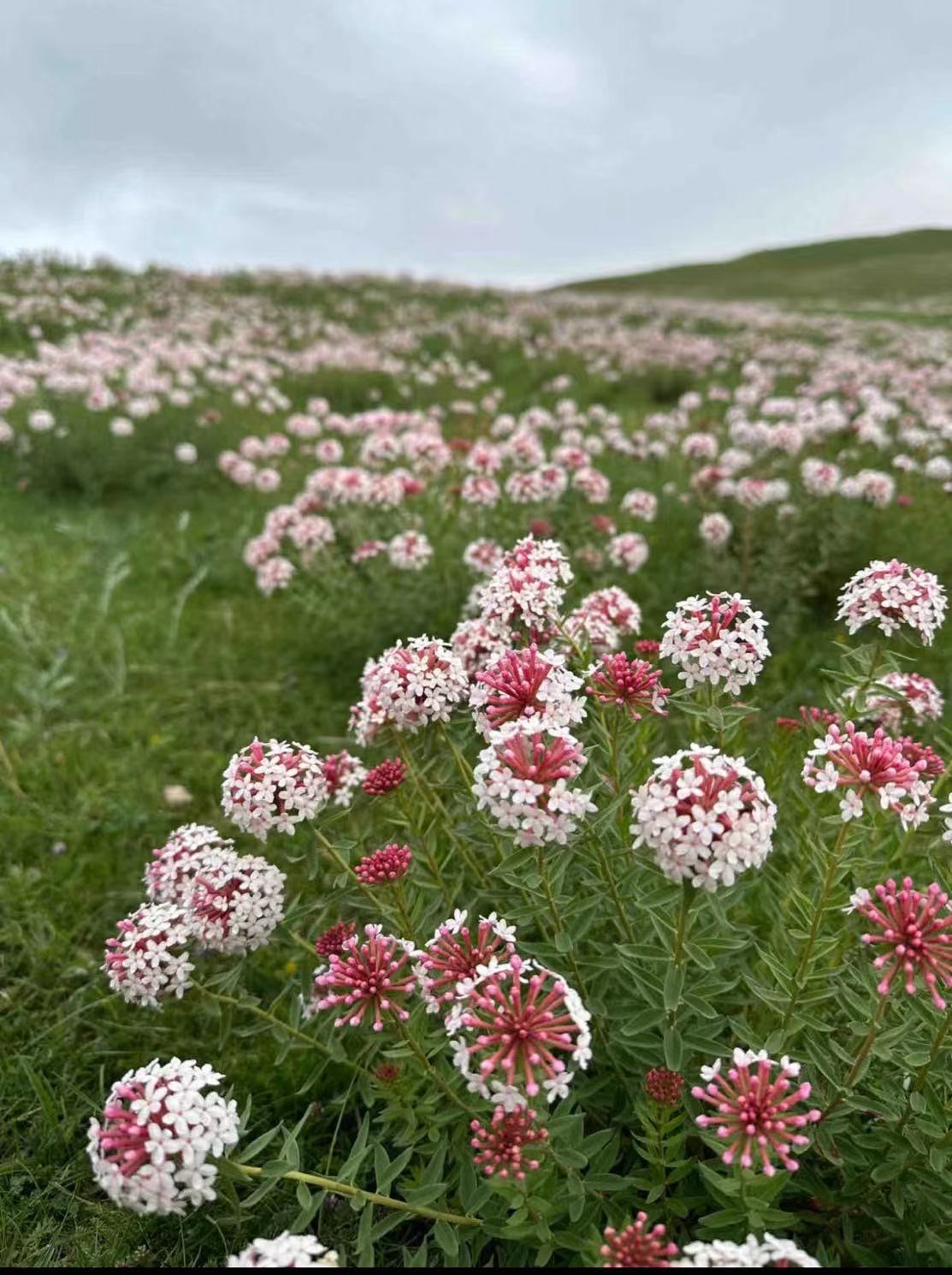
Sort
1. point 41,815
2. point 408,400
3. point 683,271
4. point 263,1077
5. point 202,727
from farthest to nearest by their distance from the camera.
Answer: point 683,271
point 408,400
point 202,727
point 41,815
point 263,1077

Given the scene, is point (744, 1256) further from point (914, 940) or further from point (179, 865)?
point (179, 865)

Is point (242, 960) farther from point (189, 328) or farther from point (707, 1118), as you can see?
point (189, 328)

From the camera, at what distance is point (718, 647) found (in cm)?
243

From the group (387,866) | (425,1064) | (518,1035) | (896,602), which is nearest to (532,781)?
(518,1035)

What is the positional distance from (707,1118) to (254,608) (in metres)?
6.65

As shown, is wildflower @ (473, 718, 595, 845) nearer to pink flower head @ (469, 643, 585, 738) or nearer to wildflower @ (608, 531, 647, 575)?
pink flower head @ (469, 643, 585, 738)

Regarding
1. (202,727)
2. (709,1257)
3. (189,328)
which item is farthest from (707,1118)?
(189,328)

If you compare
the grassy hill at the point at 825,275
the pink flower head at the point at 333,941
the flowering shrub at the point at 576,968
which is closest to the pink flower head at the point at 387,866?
the flowering shrub at the point at 576,968

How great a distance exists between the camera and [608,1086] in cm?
290

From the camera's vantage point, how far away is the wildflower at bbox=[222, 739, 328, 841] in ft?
8.52

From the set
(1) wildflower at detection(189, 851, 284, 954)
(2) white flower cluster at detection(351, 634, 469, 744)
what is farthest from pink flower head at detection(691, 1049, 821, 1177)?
(1) wildflower at detection(189, 851, 284, 954)

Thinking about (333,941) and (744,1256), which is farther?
(333,941)

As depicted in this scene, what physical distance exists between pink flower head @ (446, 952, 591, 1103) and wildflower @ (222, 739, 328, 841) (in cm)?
92

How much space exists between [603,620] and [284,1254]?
2.37 m
